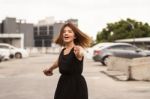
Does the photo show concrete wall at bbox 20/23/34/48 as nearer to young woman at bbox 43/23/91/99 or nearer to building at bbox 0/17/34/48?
building at bbox 0/17/34/48

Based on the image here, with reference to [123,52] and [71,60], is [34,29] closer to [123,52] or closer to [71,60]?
[123,52]

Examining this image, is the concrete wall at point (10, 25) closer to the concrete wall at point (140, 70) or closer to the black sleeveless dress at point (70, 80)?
the concrete wall at point (140, 70)

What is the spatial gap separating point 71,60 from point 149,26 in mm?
105405

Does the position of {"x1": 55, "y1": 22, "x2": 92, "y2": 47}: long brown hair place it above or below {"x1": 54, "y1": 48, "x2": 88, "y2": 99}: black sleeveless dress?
above

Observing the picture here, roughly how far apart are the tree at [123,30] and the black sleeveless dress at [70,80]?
90.9 metres

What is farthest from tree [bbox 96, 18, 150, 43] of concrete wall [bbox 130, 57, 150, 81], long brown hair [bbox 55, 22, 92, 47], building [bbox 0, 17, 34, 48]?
long brown hair [bbox 55, 22, 92, 47]

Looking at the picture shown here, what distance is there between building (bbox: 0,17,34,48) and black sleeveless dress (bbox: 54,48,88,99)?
82728mm

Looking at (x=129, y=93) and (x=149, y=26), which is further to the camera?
(x=149, y=26)

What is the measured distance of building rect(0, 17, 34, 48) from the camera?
89800 mm

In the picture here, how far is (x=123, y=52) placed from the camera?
3416 centimetres

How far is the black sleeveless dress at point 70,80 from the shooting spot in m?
6.54

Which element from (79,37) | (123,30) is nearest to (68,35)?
(79,37)

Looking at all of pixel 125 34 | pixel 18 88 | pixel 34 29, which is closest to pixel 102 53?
pixel 18 88

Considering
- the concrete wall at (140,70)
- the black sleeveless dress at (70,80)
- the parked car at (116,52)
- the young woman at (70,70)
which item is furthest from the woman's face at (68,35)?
the parked car at (116,52)
